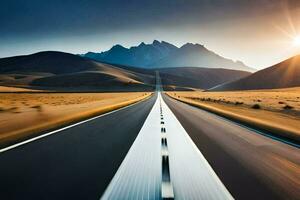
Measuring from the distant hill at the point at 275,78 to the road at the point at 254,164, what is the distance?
159569 mm

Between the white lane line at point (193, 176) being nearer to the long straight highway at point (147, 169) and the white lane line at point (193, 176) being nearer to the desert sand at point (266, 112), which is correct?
the long straight highway at point (147, 169)

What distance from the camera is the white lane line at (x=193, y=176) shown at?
4.68 m

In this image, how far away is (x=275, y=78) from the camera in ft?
550

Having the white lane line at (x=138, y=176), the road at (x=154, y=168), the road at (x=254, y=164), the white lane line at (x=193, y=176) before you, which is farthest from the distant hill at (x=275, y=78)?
the white lane line at (x=138, y=176)

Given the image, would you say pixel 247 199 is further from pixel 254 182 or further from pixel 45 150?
pixel 45 150

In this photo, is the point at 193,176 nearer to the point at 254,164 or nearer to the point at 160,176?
the point at 160,176

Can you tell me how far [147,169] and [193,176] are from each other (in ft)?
3.32

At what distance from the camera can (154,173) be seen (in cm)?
587

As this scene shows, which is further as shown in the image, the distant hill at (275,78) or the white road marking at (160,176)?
the distant hill at (275,78)

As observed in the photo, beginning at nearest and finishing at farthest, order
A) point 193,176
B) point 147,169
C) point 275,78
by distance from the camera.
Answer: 1. point 193,176
2. point 147,169
3. point 275,78

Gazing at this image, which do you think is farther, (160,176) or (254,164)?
(254,164)

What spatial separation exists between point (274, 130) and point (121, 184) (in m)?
9.92

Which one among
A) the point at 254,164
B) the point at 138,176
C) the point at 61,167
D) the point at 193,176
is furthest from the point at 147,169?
the point at 254,164

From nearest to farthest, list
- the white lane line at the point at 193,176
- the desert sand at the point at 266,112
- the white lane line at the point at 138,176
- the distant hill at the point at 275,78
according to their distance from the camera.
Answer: the white lane line at the point at 138,176 → the white lane line at the point at 193,176 → the desert sand at the point at 266,112 → the distant hill at the point at 275,78
